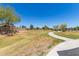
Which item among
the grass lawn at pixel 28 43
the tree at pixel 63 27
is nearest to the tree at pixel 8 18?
the grass lawn at pixel 28 43

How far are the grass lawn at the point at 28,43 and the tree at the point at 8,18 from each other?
13 centimetres

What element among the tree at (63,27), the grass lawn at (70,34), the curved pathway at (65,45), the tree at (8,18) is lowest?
the curved pathway at (65,45)

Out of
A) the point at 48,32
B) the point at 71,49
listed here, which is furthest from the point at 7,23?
the point at 71,49

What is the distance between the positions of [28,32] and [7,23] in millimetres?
294

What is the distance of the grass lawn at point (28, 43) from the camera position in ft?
13.9

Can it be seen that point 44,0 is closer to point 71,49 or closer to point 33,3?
point 33,3

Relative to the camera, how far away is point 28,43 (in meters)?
4.27

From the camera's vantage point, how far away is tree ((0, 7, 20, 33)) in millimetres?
4254

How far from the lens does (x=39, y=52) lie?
4234 mm

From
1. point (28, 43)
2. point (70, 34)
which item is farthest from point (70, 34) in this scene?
point (28, 43)

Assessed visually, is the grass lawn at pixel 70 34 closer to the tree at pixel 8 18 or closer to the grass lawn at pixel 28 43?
the grass lawn at pixel 28 43

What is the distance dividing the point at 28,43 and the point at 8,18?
1.35ft

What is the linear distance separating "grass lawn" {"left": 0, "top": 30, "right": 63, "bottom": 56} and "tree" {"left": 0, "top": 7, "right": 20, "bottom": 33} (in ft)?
0.43

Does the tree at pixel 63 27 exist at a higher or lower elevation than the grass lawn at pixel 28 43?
higher
